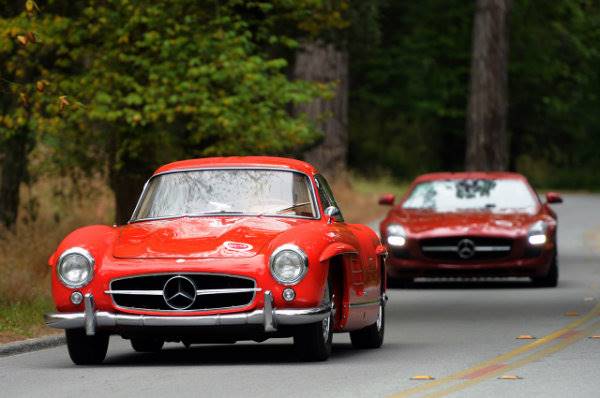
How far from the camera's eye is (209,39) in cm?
2148

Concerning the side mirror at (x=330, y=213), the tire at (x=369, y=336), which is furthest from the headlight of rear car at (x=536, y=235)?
the side mirror at (x=330, y=213)

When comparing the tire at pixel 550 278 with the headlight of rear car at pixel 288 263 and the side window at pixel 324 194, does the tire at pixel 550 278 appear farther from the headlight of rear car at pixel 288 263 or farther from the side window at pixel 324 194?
the headlight of rear car at pixel 288 263

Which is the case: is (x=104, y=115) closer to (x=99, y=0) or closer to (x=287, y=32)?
(x=99, y=0)

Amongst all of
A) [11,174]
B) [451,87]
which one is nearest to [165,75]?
[11,174]

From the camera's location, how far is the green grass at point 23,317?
15148 mm

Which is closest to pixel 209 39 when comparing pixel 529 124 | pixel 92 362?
pixel 92 362

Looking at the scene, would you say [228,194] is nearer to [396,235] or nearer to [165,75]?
[165,75]

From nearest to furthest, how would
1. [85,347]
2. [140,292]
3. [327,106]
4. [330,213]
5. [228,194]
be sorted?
[140,292], [85,347], [330,213], [228,194], [327,106]

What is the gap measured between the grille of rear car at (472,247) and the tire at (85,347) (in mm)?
9035

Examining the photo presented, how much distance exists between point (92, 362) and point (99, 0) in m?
10.0

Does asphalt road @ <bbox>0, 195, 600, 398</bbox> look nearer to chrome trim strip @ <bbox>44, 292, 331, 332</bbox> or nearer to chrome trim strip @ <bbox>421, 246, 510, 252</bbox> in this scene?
chrome trim strip @ <bbox>44, 292, 331, 332</bbox>

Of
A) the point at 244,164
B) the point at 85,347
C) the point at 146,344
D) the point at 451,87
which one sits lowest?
the point at 451,87

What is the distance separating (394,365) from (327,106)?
30.6m

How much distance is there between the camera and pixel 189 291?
12320 mm
